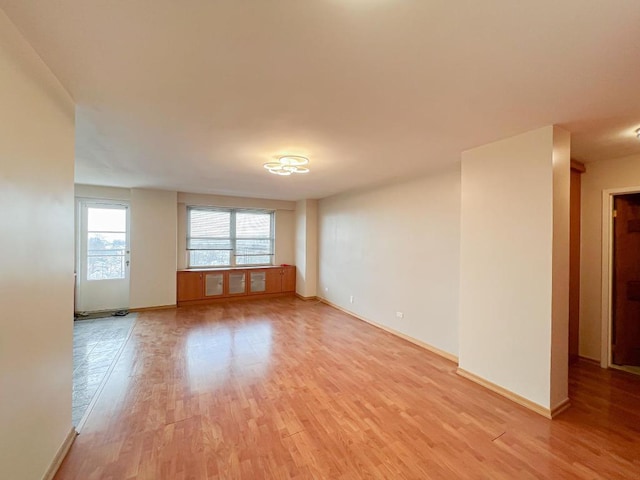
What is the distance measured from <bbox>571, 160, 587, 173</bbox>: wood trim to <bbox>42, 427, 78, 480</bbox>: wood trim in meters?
5.49

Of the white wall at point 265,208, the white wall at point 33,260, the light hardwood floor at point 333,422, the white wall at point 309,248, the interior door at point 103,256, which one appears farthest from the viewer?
the white wall at point 309,248

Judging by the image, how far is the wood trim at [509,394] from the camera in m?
2.34

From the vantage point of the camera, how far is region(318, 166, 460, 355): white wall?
3.62m

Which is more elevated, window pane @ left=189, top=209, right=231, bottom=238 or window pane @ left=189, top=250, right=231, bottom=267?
window pane @ left=189, top=209, right=231, bottom=238

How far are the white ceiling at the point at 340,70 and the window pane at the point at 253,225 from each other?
13.4 ft

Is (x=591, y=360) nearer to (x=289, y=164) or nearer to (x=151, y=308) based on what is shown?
(x=289, y=164)

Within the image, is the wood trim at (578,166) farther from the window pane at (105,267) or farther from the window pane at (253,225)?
the window pane at (105,267)

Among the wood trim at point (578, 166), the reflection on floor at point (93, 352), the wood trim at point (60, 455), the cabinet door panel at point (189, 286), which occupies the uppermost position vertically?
the wood trim at point (578, 166)

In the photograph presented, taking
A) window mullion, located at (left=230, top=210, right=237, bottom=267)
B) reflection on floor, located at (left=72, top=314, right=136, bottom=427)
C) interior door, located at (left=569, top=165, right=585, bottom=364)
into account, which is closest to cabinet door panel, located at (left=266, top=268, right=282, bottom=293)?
window mullion, located at (left=230, top=210, right=237, bottom=267)

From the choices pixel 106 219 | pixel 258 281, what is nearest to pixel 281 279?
pixel 258 281

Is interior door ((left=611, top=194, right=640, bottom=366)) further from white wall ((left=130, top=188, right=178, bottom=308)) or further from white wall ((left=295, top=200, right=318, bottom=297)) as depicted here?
white wall ((left=130, top=188, right=178, bottom=308))

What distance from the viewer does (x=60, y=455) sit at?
1.81 m

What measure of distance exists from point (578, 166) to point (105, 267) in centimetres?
810

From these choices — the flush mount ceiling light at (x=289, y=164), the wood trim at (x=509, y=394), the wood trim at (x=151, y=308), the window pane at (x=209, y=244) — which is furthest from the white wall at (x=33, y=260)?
the window pane at (x=209, y=244)
